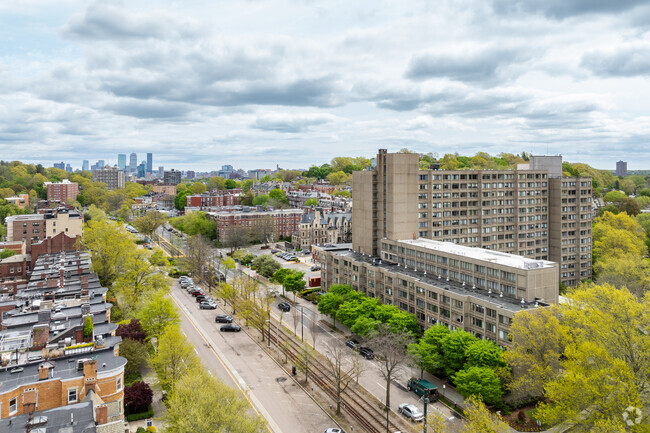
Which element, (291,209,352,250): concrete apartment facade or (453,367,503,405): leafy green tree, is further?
(291,209,352,250): concrete apartment facade

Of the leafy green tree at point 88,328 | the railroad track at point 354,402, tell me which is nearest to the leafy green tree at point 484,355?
the railroad track at point 354,402

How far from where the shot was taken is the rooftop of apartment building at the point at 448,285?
168 ft

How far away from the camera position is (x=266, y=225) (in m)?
144

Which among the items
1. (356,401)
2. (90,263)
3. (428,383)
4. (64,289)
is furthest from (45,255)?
(428,383)

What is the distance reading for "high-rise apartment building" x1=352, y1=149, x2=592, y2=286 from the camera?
258 ft

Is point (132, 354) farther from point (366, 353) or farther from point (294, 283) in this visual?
point (294, 283)

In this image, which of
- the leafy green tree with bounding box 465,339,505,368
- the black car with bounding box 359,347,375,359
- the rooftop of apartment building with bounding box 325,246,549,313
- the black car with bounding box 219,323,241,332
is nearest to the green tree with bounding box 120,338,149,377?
the black car with bounding box 219,323,241,332

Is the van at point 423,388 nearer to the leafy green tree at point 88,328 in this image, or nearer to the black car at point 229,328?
the black car at point 229,328

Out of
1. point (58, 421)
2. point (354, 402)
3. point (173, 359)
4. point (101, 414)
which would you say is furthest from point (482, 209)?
point (58, 421)

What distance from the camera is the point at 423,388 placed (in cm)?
4775

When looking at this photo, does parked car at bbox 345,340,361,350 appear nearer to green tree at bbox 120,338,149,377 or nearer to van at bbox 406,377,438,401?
van at bbox 406,377,438,401

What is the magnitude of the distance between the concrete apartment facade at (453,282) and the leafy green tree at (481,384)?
266 inches

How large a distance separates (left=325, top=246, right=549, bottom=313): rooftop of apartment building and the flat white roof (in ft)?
13.6

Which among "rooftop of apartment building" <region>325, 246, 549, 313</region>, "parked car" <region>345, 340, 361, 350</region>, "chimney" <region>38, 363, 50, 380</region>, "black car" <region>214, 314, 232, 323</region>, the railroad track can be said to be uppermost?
"rooftop of apartment building" <region>325, 246, 549, 313</region>
